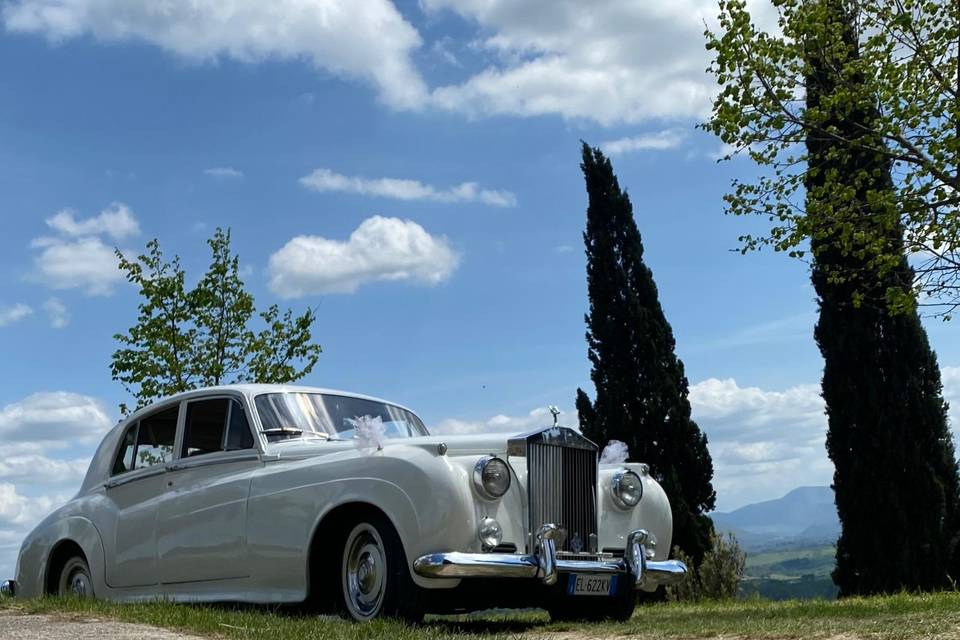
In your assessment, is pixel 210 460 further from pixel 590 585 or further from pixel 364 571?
pixel 590 585

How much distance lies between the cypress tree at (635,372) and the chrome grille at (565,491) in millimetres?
11915

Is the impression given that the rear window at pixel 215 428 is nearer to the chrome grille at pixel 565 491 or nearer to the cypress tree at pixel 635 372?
the chrome grille at pixel 565 491

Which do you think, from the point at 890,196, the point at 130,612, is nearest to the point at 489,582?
the point at 130,612

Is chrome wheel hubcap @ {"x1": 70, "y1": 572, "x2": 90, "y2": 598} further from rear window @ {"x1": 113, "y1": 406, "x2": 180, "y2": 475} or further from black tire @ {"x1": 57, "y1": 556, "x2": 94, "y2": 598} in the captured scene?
rear window @ {"x1": 113, "y1": 406, "x2": 180, "y2": 475}

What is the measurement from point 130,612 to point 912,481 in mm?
15451

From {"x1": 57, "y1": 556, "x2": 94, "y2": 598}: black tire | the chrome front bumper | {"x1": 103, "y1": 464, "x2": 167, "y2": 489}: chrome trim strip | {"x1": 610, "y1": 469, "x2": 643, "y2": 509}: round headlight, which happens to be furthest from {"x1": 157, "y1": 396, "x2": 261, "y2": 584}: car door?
{"x1": 610, "y1": 469, "x2": 643, "y2": 509}: round headlight

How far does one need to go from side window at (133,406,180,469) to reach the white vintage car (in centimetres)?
2

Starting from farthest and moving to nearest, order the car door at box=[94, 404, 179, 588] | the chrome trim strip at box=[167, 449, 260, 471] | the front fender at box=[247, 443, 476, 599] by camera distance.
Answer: the car door at box=[94, 404, 179, 588] → the chrome trim strip at box=[167, 449, 260, 471] → the front fender at box=[247, 443, 476, 599]

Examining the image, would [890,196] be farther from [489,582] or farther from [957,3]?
[489,582]

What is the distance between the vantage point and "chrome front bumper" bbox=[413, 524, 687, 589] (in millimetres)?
7109

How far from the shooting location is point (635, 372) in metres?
21.7

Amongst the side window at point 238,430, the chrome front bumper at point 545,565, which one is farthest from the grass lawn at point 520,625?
the side window at point 238,430

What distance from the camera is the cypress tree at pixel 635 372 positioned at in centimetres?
2066

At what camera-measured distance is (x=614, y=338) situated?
21922 mm
